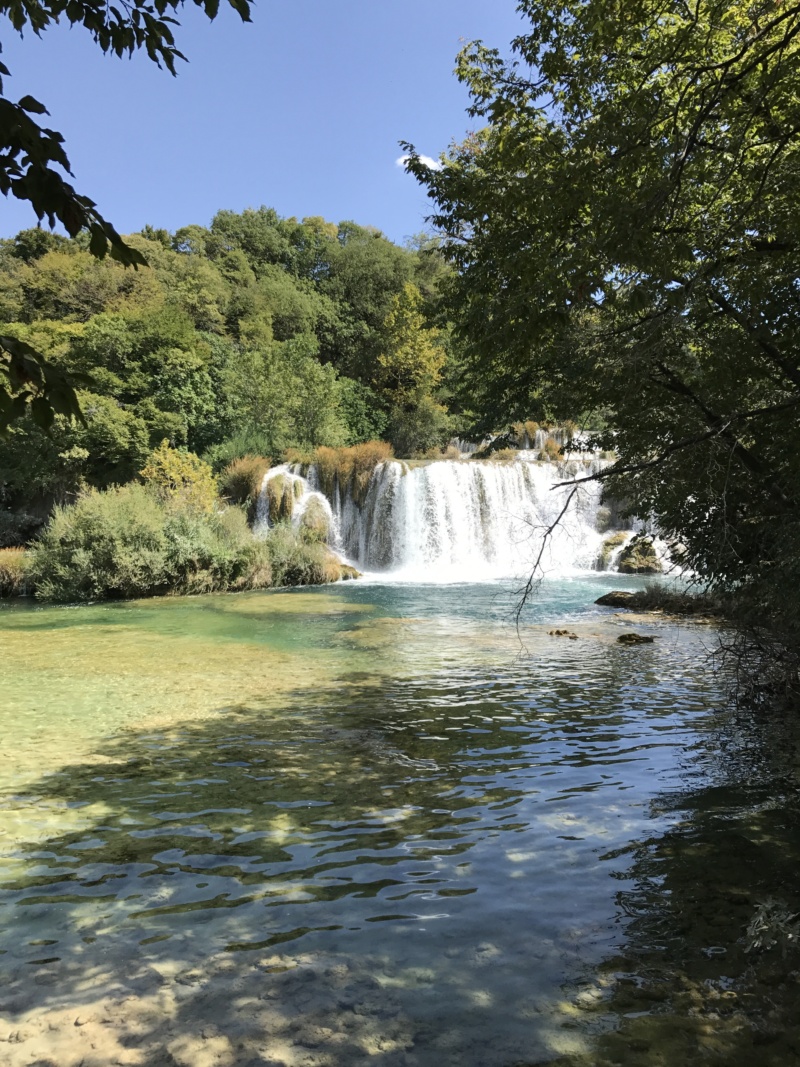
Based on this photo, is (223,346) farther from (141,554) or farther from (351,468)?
(141,554)

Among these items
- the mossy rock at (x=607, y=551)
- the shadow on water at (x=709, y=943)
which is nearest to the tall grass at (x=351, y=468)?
the mossy rock at (x=607, y=551)

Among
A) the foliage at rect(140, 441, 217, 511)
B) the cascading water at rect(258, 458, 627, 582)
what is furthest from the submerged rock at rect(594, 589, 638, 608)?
the foliage at rect(140, 441, 217, 511)

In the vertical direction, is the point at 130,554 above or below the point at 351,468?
below

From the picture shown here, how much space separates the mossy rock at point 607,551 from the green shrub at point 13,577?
16474mm

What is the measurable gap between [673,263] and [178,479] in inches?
839

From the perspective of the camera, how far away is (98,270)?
4066 centimetres

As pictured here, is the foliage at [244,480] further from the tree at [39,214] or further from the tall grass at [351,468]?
the tree at [39,214]

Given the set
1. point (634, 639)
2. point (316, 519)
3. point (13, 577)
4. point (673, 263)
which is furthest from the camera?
point (316, 519)

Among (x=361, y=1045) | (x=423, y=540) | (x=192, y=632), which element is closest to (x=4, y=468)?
(x=423, y=540)

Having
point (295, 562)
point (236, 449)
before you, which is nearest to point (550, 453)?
point (295, 562)

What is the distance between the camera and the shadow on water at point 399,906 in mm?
2707

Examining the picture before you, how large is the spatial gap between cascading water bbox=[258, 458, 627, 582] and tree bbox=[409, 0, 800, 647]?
16727 mm

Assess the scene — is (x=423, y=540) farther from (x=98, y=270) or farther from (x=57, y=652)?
(x=98, y=270)

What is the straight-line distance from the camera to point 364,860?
423 centimetres
